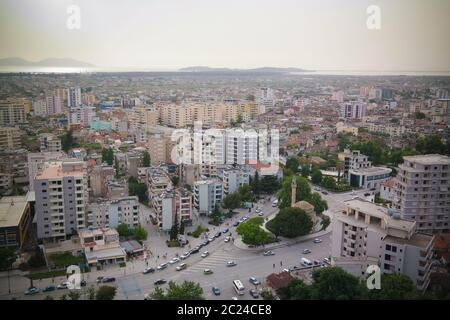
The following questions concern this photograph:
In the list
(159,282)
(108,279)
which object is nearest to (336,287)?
(159,282)

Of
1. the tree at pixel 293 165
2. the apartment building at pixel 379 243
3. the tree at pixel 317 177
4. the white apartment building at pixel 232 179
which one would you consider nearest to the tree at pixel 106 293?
the apartment building at pixel 379 243

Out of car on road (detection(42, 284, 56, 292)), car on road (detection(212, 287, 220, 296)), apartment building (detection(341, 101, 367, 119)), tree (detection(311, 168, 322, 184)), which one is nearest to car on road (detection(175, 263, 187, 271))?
car on road (detection(212, 287, 220, 296))

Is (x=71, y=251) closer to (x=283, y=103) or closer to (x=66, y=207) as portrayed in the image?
(x=66, y=207)

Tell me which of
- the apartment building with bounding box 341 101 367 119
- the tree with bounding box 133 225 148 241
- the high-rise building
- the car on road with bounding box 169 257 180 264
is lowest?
the car on road with bounding box 169 257 180 264

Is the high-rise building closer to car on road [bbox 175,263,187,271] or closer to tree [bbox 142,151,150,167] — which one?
tree [bbox 142,151,150,167]

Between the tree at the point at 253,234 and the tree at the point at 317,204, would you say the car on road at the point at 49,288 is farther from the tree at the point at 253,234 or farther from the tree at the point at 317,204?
the tree at the point at 317,204

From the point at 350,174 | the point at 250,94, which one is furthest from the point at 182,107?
the point at 350,174
